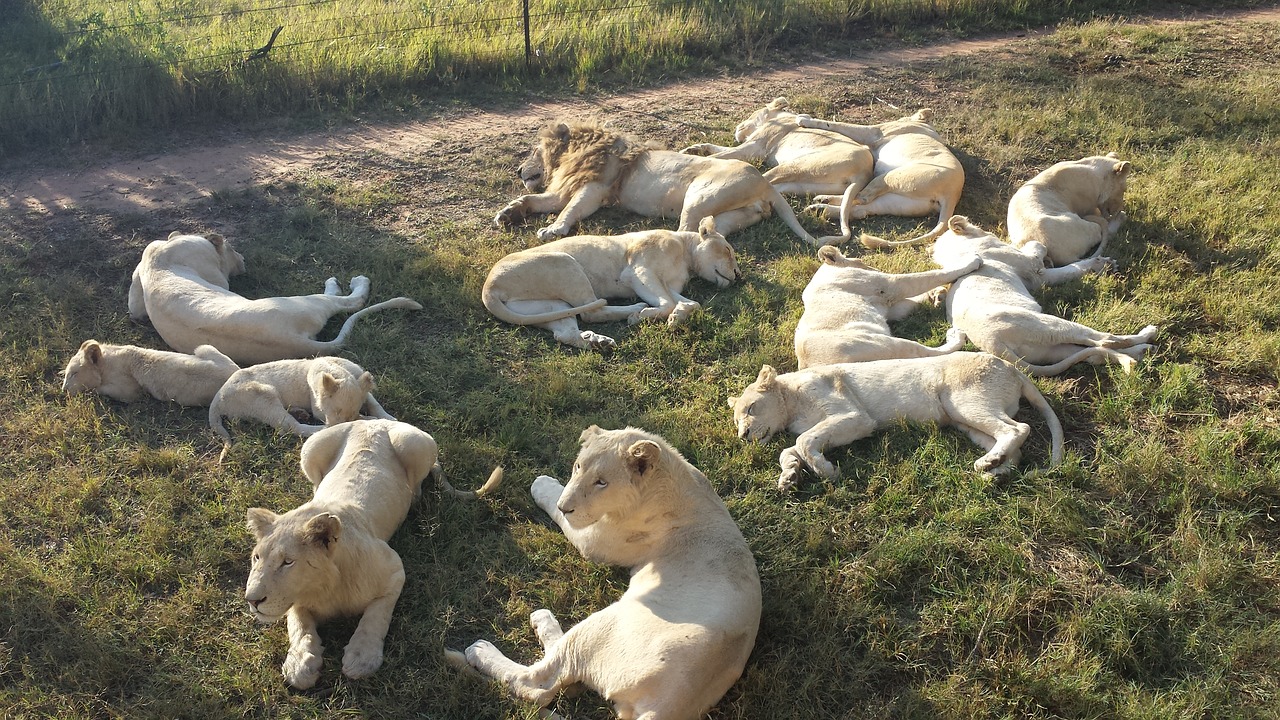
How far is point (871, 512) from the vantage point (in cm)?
442

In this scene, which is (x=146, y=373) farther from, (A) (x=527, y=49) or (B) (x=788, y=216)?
(A) (x=527, y=49)

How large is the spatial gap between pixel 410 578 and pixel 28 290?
15.0 feet

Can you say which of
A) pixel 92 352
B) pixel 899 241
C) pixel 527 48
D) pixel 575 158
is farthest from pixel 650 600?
pixel 527 48

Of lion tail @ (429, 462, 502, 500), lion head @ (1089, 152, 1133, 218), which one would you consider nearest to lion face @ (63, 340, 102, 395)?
lion tail @ (429, 462, 502, 500)

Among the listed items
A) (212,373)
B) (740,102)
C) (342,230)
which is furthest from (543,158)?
(212,373)

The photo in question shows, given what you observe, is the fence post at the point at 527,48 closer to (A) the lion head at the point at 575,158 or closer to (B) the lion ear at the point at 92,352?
(A) the lion head at the point at 575,158

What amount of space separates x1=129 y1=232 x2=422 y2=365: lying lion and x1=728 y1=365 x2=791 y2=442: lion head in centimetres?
269

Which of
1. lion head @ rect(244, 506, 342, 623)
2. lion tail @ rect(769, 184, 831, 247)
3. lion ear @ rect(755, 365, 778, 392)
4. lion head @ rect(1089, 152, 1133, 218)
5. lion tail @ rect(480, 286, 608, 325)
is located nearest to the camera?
lion head @ rect(244, 506, 342, 623)

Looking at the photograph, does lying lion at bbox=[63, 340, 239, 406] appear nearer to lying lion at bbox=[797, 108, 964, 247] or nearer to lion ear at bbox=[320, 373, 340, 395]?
lion ear at bbox=[320, 373, 340, 395]

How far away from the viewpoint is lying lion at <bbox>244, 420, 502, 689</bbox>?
357cm

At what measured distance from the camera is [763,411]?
191 inches

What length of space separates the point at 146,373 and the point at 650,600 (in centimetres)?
366

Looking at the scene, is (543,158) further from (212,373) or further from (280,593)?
(280,593)

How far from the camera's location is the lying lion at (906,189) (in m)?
7.23
